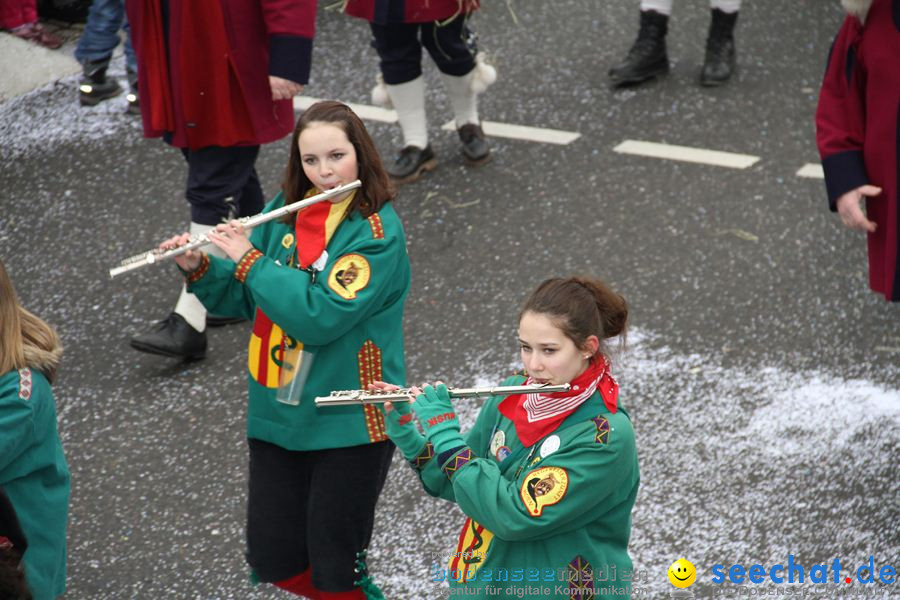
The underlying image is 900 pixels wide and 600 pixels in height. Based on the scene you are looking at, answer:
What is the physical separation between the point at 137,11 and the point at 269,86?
50 centimetres

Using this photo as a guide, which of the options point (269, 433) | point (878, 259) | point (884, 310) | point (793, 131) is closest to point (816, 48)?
point (793, 131)

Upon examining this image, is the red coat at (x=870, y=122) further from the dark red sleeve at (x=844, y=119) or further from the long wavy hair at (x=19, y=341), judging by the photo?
the long wavy hair at (x=19, y=341)

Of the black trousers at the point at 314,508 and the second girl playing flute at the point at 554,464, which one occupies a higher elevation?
the second girl playing flute at the point at 554,464

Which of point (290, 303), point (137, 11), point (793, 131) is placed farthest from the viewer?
point (793, 131)

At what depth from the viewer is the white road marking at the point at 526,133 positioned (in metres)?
6.05

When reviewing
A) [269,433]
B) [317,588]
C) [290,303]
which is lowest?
[317,588]

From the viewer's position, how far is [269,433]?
3.04 metres

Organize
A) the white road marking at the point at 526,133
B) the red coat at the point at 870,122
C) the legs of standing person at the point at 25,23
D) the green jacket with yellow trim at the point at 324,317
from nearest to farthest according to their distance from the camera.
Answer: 1. the green jacket with yellow trim at the point at 324,317
2. the red coat at the point at 870,122
3. the white road marking at the point at 526,133
4. the legs of standing person at the point at 25,23

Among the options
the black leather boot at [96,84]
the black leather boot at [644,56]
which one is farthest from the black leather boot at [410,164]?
the black leather boot at [96,84]

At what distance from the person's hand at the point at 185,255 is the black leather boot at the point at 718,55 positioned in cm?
404

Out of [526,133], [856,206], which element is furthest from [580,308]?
[526,133]

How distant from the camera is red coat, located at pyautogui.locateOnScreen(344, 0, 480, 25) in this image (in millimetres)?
5344

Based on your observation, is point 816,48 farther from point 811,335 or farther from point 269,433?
point 269,433

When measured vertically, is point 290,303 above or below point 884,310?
above
